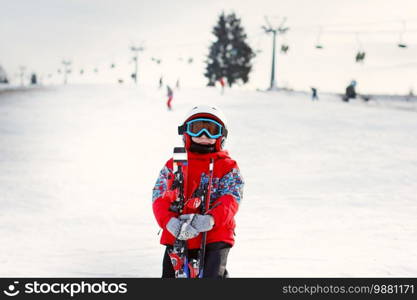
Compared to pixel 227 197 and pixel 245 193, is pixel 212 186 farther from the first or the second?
pixel 245 193

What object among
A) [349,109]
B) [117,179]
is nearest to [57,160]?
[117,179]

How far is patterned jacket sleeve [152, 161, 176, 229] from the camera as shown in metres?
3.40

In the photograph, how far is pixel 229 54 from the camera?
75062 mm

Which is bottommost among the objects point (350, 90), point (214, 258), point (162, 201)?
point (350, 90)

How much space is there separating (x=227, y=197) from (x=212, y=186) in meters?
0.14

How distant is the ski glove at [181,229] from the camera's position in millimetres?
3254

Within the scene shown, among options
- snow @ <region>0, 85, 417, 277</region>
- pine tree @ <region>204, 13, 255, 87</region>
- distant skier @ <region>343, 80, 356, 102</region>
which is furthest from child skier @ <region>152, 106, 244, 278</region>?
pine tree @ <region>204, 13, 255, 87</region>

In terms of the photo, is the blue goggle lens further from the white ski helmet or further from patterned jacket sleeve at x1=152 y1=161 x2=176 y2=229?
patterned jacket sleeve at x1=152 y1=161 x2=176 y2=229

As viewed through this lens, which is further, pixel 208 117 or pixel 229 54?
pixel 229 54

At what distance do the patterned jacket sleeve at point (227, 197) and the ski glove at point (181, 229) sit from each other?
180 millimetres

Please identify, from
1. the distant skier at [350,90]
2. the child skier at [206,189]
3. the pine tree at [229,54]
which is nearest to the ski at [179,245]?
the child skier at [206,189]

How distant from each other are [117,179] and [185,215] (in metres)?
A: 9.96

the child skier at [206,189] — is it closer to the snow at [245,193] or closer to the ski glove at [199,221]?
the ski glove at [199,221]

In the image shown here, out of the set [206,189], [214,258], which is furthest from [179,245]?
[206,189]
